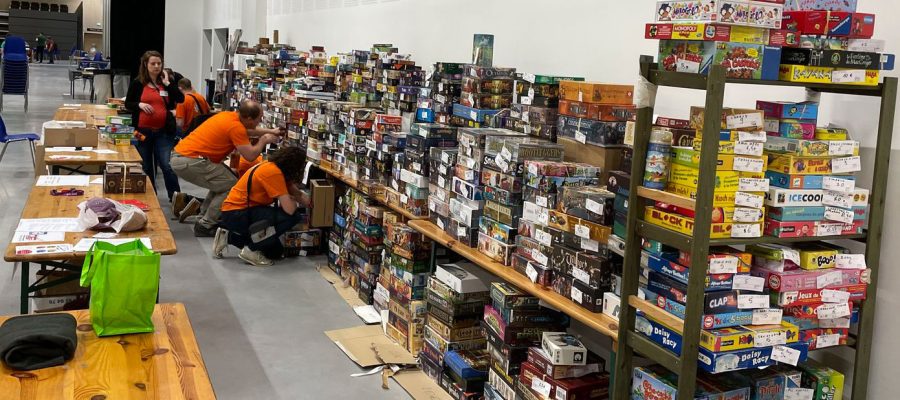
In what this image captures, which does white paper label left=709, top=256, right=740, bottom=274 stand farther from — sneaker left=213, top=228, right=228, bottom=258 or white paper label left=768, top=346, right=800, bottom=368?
sneaker left=213, top=228, right=228, bottom=258

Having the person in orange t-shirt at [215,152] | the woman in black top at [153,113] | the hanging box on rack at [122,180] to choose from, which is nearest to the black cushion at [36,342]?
the hanging box on rack at [122,180]

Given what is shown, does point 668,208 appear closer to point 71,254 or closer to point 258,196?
point 71,254

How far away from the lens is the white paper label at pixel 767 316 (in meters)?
3.08

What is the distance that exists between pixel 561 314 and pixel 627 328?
0.96 metres

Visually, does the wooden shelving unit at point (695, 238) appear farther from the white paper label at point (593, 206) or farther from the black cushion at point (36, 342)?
the black cushion at point (36, 342)

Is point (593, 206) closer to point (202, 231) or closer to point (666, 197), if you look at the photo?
point (666, 197)

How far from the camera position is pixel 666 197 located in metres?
3.04

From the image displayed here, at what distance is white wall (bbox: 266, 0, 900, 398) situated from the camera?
3.28 metres

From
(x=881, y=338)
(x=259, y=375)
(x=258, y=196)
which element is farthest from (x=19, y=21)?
(x=881, y=338)

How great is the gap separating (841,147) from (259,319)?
4.12 meters

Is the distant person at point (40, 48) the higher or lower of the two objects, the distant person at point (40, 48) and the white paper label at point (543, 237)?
the higher

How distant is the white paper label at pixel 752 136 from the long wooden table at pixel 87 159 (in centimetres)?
570

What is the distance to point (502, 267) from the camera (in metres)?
4.33

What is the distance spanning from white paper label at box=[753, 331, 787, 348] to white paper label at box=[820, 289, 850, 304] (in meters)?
0.25
